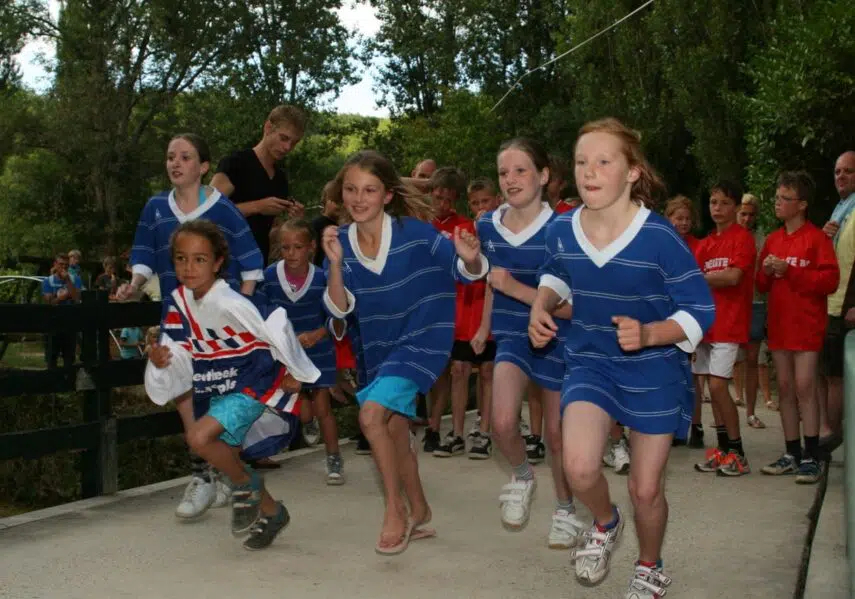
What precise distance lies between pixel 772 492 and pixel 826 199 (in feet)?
25.6

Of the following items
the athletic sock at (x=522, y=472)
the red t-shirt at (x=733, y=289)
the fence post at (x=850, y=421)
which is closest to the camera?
the fence post at (x=850, y=421)

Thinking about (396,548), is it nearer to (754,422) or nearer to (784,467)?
(784,467)

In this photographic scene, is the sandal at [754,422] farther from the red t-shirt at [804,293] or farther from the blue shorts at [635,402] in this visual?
the blue shorts at [635,402]

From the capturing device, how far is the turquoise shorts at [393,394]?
588 centimetres

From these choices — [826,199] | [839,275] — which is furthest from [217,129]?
[839,275]

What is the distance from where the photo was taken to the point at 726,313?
8852mm

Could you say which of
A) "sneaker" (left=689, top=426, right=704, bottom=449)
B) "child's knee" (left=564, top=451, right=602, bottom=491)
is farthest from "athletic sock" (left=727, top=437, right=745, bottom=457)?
"child's knee" (left=564, top=451, right=602, bottom=491)

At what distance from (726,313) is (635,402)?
4198 millimetres

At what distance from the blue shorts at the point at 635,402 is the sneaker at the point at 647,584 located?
56 cm

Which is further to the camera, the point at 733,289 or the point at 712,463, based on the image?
the point at 733,289

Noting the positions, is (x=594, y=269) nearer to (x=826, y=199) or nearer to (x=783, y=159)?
(x=783, y=159)

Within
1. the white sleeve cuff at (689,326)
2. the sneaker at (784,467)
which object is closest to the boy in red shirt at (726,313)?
the sneaker at (784,467)

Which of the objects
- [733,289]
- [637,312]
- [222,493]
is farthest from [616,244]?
[733,289]

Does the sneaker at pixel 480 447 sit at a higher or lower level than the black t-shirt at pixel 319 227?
lower
